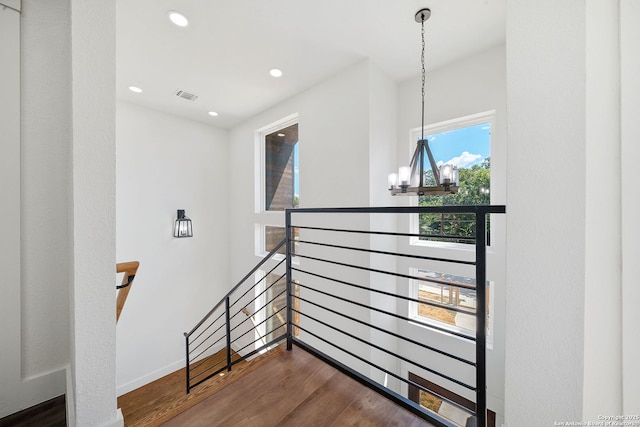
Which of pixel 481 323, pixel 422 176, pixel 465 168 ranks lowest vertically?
pixel 481 323

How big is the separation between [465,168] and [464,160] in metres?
0.10

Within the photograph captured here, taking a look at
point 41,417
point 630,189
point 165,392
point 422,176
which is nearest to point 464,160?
point 422,176

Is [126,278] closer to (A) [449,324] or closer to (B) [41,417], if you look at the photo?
(B) [41,417]

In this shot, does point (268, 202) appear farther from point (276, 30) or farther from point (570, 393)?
point (570, 393)

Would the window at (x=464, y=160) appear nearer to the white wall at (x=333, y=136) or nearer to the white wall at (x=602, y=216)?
the white wall at (x=333, y=136)

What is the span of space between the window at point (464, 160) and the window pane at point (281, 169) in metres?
1.85

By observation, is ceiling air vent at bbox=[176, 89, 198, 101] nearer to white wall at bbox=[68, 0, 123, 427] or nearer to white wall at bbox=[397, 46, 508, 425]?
white wall at bbox=[68, 0, 123, 427]

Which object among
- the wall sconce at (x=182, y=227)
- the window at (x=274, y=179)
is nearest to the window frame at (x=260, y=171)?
the window at (x=274, y=179)

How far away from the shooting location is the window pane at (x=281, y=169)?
3941 millimetres

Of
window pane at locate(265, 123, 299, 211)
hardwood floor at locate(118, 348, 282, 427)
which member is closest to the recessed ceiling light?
window pane at locate(265, 123, 299, 211)

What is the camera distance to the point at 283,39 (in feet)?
7.92

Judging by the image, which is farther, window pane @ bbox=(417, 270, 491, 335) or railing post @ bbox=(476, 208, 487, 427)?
window pane @ bbox=(417, 270, 491, 335)

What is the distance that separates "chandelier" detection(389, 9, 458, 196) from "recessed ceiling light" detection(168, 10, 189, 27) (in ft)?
6.64

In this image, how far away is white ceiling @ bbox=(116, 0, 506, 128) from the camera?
2.05 meters
